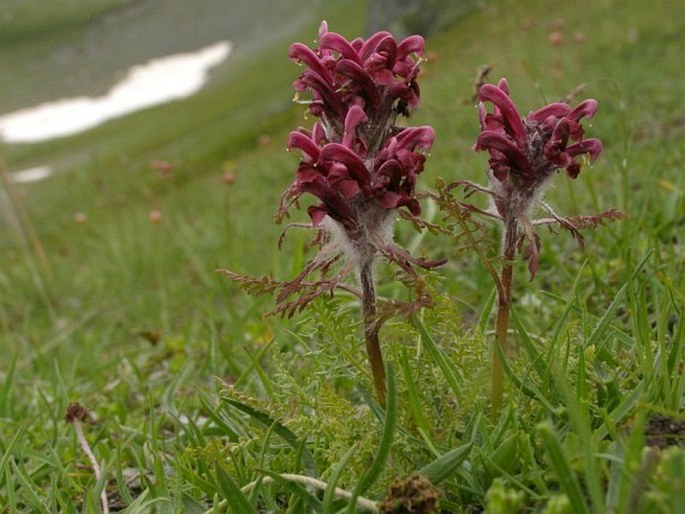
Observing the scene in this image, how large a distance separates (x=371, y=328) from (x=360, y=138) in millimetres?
560

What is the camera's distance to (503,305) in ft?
7.84

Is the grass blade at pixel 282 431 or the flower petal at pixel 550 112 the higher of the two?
the flower petal at pixel 550 112

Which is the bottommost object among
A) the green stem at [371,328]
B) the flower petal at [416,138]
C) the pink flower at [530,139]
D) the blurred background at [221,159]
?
the blurred background at [221,159]

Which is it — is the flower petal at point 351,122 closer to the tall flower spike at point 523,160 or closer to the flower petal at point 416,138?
the flower petal at point 416,138

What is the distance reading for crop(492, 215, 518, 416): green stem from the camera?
93.0 inches

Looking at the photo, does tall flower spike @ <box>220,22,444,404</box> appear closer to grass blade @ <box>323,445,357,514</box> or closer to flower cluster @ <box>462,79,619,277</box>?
flower cluster @ <box>462,79,619,277</box>

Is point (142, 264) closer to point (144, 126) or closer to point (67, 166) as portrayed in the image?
point (67, 166)

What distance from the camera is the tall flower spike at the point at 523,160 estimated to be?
221 cm

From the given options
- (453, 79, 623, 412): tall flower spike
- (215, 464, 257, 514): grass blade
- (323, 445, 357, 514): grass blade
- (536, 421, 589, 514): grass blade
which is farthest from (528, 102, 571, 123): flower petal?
(215, 464, 257, 514): grass blade

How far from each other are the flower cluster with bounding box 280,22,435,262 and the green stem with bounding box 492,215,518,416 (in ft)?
1.12

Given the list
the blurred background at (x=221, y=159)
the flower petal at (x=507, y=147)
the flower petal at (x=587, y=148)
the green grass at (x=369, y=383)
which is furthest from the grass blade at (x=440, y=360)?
the flower petal at (x=587, y=148)

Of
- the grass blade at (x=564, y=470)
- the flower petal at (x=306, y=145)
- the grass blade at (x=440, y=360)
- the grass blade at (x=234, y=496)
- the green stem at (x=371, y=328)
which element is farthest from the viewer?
the grass blade at (x=440, y=360)

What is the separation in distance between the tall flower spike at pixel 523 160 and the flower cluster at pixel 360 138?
0.22 m

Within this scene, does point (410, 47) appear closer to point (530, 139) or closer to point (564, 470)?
point (530, 139)
